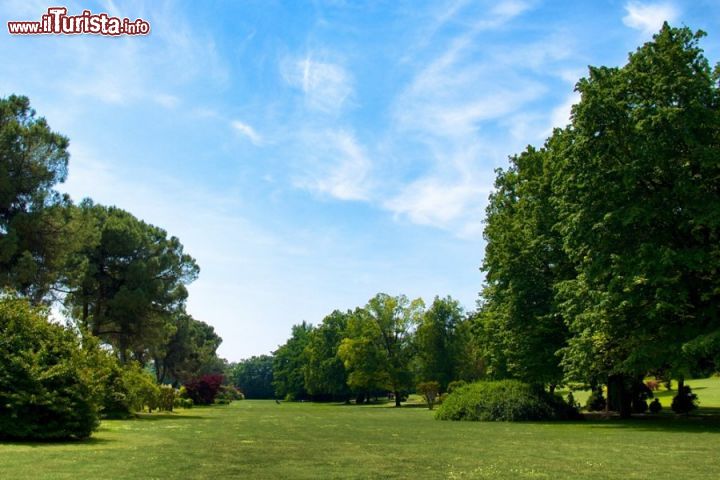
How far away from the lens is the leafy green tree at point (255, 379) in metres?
160

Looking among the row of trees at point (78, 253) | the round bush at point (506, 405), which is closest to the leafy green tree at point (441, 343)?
the row of trees at point (78, 253)

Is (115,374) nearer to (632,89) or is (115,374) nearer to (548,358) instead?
(548,358)

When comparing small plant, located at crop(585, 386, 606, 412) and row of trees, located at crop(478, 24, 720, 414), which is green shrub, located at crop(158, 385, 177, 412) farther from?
small plant, located at crop(585, 386, 606, 412)

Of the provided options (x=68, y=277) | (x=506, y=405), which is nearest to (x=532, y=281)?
(x=506, y=405)

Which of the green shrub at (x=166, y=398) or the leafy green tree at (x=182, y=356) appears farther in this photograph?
the leafy green tree at (x=182, y=356)

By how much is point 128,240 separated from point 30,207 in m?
13.9

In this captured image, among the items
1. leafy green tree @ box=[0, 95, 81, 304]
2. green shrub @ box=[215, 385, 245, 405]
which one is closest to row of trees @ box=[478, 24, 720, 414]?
leafy green tree @ box=[0, 95, 81, 304]

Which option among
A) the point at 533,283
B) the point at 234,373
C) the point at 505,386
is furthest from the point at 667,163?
the point at 234,373

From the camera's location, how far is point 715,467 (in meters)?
12.7

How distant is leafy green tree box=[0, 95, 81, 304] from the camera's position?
1252 inches

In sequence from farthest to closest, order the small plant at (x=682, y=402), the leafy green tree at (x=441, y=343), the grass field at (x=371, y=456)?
the leafy green tree at (x=441, y=343), the small plant at (x=682, y=402), the grass field at (x=371, y=456)

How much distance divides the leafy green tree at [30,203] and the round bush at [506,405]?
23675 mm

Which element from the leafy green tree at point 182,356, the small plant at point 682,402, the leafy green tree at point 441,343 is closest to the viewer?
the small plant at point 682,402

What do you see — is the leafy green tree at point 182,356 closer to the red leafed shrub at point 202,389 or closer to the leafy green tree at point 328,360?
the red leafed shrub at point 202,389
